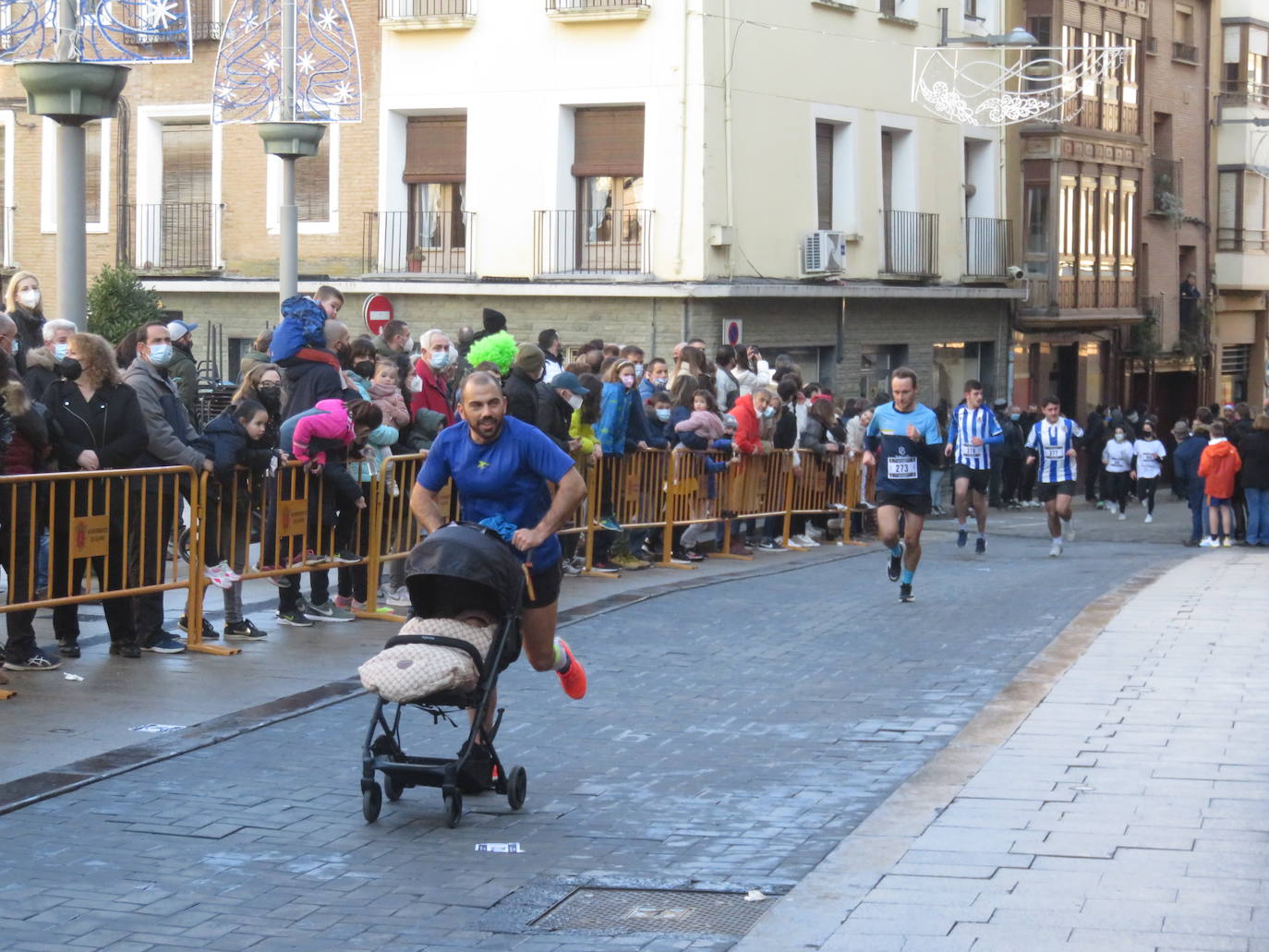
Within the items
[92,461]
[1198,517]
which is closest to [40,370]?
[92,461]

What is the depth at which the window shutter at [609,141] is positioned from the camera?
2786 centimetres

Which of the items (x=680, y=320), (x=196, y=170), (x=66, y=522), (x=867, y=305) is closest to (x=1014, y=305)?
(x=867, y=305)

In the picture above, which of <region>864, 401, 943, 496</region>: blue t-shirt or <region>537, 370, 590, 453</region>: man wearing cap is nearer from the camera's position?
<region>537, 370, 590, 453</region>: man wearing cap

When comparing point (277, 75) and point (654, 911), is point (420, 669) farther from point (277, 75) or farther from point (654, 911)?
point (277, 75)

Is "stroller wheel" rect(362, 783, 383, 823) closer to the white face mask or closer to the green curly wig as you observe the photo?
the white face mask

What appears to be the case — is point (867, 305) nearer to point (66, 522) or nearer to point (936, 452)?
point (936, 452)

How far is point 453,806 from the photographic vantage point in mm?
7527

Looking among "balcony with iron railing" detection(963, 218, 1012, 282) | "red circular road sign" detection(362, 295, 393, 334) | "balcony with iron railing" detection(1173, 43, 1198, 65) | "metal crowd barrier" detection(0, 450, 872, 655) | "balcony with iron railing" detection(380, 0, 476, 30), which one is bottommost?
"metal crowd barrier" detection(0, 450, 872, 655)

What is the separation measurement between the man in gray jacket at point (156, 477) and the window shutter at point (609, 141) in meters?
16.6

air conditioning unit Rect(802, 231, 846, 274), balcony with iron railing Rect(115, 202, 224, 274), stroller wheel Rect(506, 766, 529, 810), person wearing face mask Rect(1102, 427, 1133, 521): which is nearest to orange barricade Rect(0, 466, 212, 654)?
stroller wheel Rect(506, 766, 529, 810)

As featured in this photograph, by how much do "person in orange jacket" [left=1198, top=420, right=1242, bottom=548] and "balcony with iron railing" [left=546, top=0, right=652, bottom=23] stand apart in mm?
9922

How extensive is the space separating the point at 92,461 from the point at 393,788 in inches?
151

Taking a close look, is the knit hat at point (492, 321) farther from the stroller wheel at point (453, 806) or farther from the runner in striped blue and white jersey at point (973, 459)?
the stroller wheel at point (453, 806)

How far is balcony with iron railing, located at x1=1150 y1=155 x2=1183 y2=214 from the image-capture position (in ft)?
145
